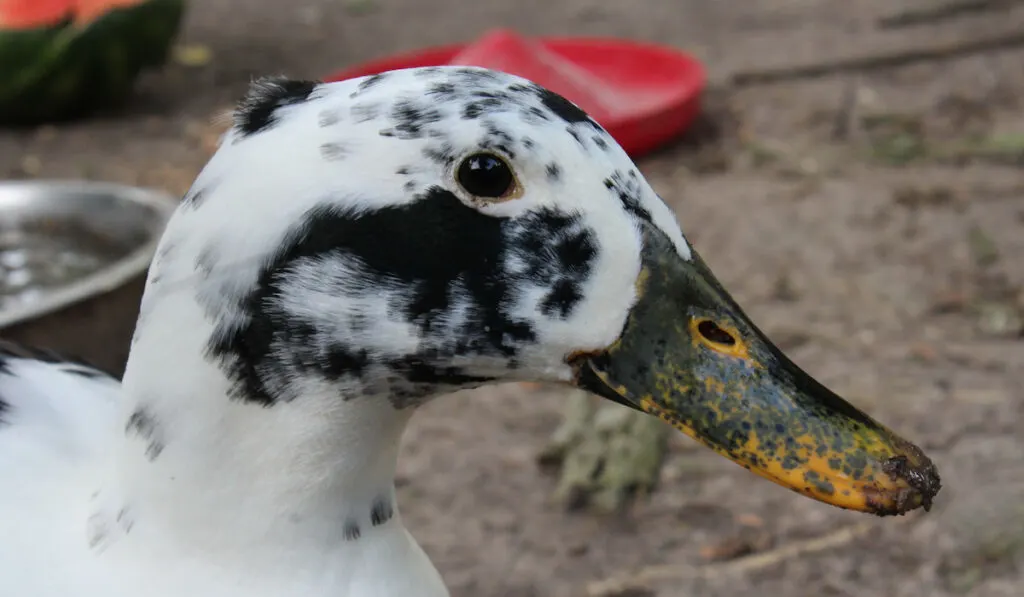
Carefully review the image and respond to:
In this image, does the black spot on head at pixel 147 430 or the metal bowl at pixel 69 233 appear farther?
the metal bowl at pixel 69 233

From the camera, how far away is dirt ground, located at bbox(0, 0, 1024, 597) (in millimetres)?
1929

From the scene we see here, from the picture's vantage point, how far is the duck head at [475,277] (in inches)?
34.5

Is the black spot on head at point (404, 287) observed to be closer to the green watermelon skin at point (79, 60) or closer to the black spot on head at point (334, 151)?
the black spot on head at point (334, 151)

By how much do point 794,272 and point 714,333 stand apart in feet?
6.84

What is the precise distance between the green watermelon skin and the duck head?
11.8 feet

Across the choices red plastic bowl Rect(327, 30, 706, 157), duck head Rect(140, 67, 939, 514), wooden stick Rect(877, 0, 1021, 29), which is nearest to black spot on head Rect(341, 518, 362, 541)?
duck head Rect(140, 67, 939, 514)

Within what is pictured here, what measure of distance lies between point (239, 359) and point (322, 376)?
0.23 feet

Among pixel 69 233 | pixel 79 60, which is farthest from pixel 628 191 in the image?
pixel 79 60

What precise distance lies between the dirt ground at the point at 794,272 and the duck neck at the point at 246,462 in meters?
0.94

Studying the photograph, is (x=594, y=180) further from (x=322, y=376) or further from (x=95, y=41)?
(x=95, y=41)

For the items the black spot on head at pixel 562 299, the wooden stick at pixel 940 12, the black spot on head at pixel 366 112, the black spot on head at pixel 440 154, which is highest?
the wooden stick at pixel 940 12

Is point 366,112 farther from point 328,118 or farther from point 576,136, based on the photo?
point 576,136

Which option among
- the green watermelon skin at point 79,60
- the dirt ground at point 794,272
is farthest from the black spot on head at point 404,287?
the green watermelon skin at point 79,60

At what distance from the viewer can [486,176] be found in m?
0.87
